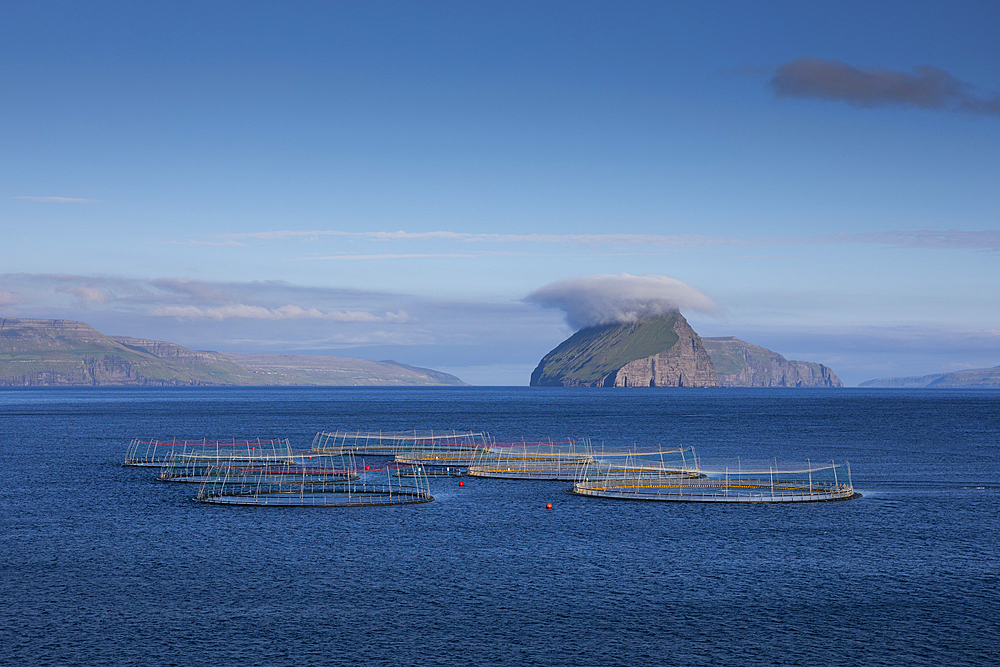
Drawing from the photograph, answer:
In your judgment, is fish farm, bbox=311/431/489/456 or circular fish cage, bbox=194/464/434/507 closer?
circular fish cage, bbox=194/464/434/507

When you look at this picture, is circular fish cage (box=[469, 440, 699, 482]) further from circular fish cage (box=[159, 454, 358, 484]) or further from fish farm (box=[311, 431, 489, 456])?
circular fish cage (box=[159, 454, 358, 484])

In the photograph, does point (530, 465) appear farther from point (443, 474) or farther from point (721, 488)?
point (721, 488)

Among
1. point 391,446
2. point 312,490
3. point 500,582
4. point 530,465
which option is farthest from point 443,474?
point 500,582

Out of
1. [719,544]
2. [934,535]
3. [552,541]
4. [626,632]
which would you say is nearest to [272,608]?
[626,632]

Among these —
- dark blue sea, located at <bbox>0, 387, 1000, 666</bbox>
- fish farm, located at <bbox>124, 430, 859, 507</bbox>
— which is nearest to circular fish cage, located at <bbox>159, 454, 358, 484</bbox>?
fish farm, located at <bbox>124, 430, 859, 507</bbox>

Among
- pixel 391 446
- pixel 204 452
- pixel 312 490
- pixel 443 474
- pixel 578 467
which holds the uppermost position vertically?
pixel 391 446

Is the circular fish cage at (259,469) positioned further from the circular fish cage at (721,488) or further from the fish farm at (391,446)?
the circular fish cage at (721,488)
